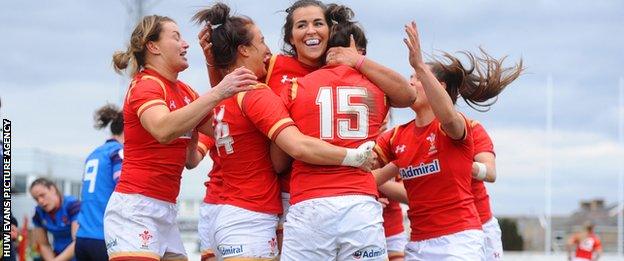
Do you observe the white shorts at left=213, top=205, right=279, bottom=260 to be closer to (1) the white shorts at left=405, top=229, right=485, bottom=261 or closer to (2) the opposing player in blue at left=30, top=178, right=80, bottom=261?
(1) the white shorts at left=405, top=229, right=485, bottom=261

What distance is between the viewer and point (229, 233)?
6492mm

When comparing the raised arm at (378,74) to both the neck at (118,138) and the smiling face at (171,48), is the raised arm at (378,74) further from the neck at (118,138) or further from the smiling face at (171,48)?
the neck at (118,138)

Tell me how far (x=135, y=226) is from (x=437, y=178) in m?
2.03

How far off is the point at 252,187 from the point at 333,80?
0.85 meters

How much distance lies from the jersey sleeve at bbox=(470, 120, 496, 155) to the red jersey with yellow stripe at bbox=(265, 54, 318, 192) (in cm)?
220

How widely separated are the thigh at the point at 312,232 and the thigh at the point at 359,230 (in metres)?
0.05

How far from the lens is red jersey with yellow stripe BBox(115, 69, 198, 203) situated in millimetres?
6828

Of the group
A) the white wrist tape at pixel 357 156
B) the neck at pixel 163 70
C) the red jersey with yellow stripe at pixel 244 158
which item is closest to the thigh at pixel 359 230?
the white wrist tape at pixel 357 156

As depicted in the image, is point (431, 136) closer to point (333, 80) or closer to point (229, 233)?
point (333, 80)

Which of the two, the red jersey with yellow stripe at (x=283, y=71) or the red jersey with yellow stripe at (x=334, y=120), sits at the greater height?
the red jersey with yellow stripe at (x=283, y=71)

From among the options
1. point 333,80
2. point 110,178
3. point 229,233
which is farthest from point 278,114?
point 110,178

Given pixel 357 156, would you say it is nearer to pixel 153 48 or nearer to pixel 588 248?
pixel 153 48

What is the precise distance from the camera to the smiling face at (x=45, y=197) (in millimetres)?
11617

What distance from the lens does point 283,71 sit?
6934 millimetres
